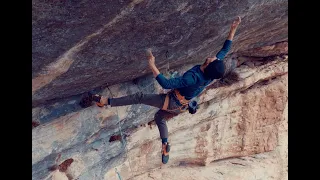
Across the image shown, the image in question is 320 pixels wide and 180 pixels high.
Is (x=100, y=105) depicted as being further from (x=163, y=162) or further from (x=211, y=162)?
(x=211, y=162)

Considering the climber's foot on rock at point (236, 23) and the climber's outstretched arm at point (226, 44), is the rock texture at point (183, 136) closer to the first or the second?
the climber's outstretched arm at point (226, 44)

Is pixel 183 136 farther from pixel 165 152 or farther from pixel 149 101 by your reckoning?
pixel 149 101

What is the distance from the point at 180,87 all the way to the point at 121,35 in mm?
1053

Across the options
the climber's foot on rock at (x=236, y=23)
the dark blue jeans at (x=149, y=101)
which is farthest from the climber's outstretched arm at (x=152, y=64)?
the climber's foot on rock at (x=236, y=23)

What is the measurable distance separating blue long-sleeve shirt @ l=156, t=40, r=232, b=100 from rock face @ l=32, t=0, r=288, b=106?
0.86 feet

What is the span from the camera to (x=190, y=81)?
4859mm

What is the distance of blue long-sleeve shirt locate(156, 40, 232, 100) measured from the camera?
4.78 m

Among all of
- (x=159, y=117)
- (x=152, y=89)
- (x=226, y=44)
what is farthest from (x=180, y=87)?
(x=226, y=44)

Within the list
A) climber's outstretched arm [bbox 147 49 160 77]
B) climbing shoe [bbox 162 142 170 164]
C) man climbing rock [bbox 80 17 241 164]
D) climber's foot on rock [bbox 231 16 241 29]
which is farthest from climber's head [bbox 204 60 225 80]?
climbing shoe [bbox 162 142 170 164]

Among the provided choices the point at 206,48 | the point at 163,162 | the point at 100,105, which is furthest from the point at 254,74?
the point at 100,105

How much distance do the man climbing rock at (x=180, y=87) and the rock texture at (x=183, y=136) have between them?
13 centimetres

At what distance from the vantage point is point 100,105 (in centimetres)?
507
